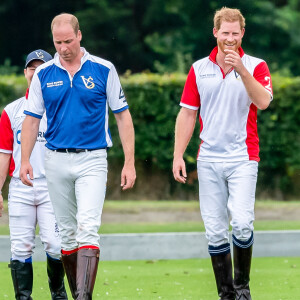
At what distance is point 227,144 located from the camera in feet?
21.9

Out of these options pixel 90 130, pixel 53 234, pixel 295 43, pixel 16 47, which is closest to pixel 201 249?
pixel 53 234

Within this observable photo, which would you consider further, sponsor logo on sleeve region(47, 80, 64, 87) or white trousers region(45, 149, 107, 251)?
sponsor logo on sleeve region(47, 80, 64, 87)

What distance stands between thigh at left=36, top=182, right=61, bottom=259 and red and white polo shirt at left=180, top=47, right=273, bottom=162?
1.28 metres

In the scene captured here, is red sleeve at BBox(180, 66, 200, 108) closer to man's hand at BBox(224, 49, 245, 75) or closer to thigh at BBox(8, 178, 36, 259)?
man's hand at BBox(224, 49, 245, 75)

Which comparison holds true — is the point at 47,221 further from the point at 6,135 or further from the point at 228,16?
the point at 228,16

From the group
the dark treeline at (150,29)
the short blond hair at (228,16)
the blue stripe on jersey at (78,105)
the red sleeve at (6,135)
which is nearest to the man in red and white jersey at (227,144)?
Result: the short blond hair at (228,16)

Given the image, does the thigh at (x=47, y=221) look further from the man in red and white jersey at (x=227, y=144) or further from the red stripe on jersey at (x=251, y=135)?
the red stripe on jersey at (x=251, y=135)

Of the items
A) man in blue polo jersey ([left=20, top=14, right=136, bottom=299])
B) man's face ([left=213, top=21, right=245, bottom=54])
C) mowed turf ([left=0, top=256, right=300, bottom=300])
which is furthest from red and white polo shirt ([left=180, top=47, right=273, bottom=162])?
mowed turf ([left=0, top=256, right=300, bottom=300])

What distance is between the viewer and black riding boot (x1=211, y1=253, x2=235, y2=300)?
678cm

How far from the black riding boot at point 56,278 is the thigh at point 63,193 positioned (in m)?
0.51

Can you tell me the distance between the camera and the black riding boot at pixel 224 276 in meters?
6.78

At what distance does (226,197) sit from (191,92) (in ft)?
2.71

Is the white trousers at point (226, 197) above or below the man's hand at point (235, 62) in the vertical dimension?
below

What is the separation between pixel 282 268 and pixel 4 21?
66.6 feet
